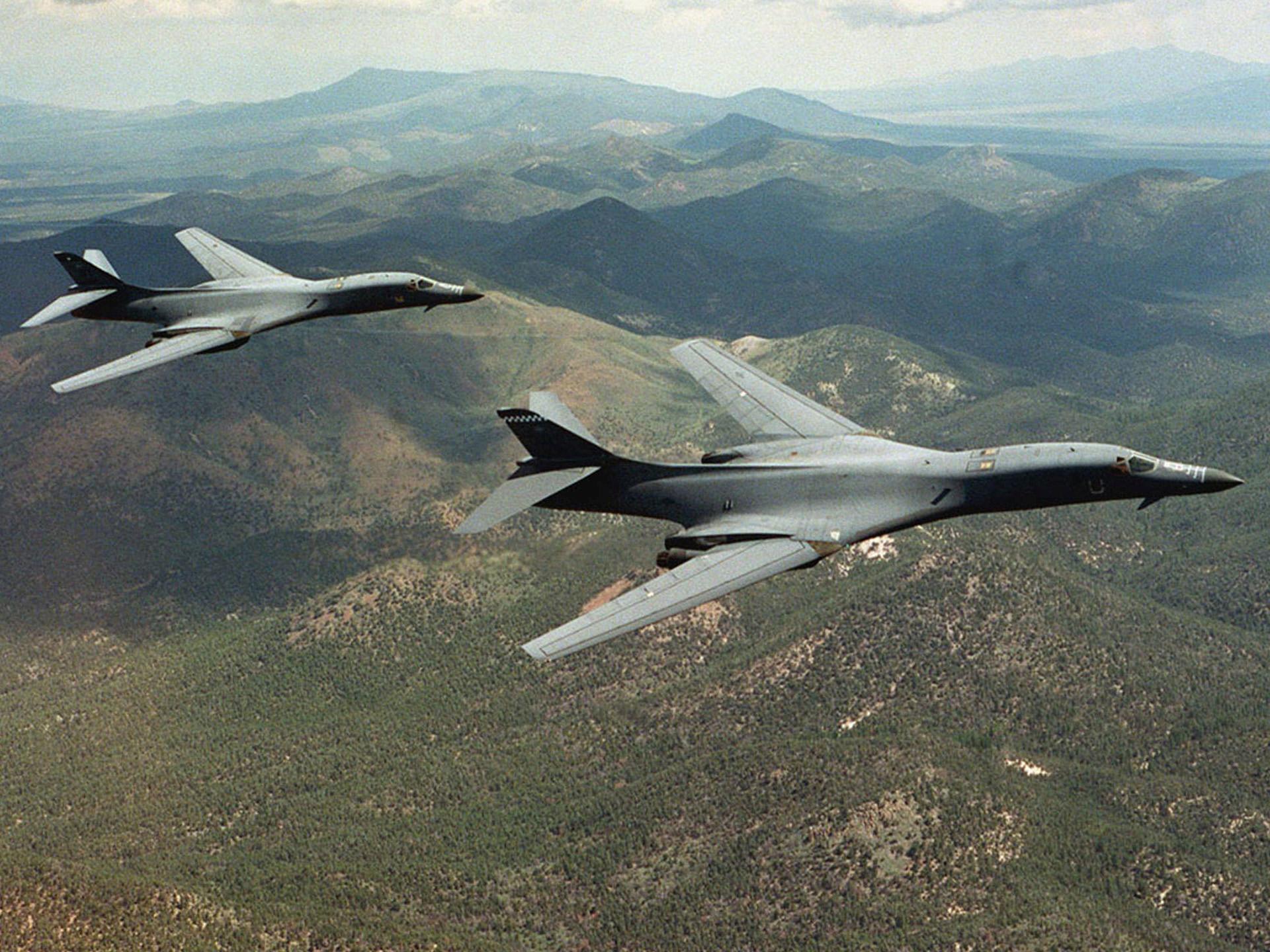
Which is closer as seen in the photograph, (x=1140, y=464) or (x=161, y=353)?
(x=1140, y=464)

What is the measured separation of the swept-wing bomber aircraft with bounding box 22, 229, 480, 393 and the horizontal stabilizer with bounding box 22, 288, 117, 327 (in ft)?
0.17

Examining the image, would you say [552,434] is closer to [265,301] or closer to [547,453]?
[547,453]

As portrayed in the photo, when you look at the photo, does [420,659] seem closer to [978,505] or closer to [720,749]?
[720,749]

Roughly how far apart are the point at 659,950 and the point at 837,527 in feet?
288

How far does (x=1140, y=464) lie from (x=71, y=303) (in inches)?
2861

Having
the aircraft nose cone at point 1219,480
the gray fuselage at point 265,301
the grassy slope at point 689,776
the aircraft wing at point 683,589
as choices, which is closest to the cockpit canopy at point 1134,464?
the aircraft nose cone at point 1219,480

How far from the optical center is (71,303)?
71000 mm

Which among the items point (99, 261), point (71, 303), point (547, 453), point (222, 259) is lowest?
point (547, 453)

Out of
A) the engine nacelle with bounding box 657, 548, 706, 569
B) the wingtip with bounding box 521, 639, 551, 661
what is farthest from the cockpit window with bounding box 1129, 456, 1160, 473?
the wingtip with bounding box 521, 639, 551, 661

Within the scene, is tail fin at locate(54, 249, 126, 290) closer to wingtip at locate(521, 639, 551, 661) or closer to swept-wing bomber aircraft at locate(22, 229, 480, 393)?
swept-wing bomber aircraft at locate(22, 229, 480, 393)

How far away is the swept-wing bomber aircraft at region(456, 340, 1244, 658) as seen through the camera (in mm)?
50344

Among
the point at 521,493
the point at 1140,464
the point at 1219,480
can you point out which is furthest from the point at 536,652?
the point at 1219,480

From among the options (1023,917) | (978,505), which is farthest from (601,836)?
(978,505)

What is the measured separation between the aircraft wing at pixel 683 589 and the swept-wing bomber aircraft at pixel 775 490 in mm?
90
